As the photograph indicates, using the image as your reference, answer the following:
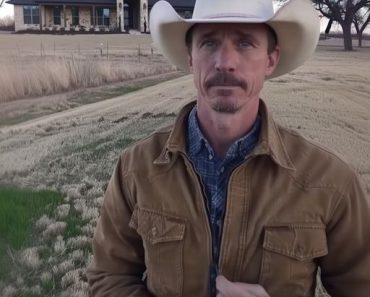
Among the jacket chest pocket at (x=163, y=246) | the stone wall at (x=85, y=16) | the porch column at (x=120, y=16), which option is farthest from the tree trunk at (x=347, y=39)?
the jacket chest pocket at (x=163, y=246)

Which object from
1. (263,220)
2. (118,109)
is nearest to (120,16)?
(118,109)

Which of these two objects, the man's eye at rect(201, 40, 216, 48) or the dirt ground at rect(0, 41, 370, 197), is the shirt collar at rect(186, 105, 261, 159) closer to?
the man's eye at rect(201, 40, 216, 48)

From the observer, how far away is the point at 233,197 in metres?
1.97

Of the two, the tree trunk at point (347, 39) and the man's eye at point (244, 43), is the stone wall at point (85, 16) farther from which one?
the man's eye at point (244, 43)

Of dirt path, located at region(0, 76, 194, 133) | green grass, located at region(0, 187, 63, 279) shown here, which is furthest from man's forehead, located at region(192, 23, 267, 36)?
dirt path, located at region(0, 76, 194, 133)

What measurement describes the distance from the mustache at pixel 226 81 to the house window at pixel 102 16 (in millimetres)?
45508

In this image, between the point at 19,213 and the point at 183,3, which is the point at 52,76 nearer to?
the point at 19,213

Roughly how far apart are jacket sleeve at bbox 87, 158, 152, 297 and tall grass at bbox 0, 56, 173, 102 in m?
10.8

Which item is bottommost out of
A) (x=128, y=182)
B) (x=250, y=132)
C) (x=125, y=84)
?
(x=125, y=84)

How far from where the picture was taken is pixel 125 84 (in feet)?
51.5

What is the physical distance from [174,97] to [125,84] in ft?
17.9

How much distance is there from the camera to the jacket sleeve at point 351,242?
196cm

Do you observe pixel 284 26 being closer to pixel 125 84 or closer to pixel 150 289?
pixel 150 289

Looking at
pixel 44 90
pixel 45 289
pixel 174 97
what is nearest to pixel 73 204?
pixel 45 289
